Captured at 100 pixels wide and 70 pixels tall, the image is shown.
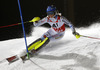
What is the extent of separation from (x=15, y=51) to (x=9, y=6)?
4.96 ft

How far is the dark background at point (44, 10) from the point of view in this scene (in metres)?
2.73

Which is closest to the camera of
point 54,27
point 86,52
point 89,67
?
point 89,67

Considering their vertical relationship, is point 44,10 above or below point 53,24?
above

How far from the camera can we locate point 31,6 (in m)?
2.80

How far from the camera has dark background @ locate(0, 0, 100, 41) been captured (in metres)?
2.73

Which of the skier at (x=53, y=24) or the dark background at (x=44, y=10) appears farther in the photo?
the dark background at (x=44, y=10)

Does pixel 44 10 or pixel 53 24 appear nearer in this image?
pixel 53 24

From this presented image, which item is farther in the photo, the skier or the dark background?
the dark background

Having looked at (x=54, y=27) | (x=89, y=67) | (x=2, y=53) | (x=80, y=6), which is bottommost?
(x=2, y=53)

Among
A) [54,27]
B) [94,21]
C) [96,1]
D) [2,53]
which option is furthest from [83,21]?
[2,53]

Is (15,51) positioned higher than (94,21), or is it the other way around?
(94,21)

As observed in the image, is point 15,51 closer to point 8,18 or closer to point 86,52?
point 86,52

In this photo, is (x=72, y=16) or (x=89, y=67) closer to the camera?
(x=89, y=67)

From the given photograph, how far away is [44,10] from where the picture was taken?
9.03ft
